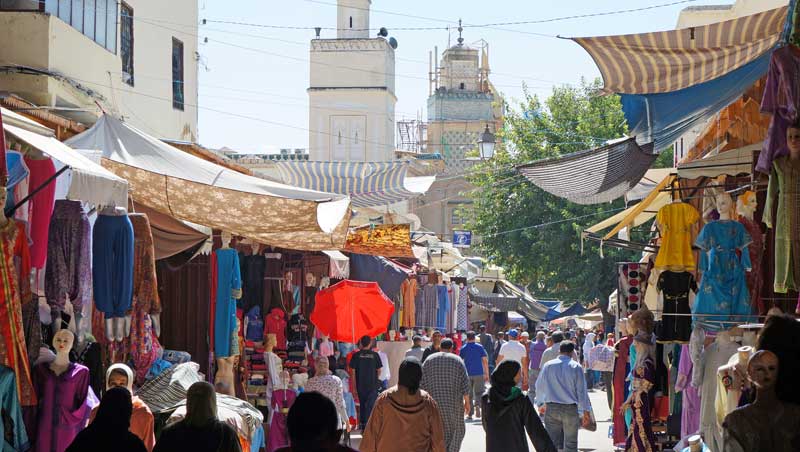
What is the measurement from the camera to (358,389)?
15445mm

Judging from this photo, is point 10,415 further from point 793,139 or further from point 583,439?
point 583,439

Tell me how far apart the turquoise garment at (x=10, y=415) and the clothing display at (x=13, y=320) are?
0.27ft

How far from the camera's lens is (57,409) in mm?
7625

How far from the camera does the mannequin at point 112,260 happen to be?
27.7 ft

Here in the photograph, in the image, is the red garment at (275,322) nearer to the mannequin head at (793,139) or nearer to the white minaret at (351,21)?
the mannequin head at (793,139)

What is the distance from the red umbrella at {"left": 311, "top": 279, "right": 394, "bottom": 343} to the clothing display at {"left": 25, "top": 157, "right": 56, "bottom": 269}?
322 inches

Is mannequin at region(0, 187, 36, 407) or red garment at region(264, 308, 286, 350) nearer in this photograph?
mannequin at region(0, 187, 36, 407)

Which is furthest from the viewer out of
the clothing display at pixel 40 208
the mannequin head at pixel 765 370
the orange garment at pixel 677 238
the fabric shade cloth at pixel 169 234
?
the fabric shade cloth at pixel 169 234

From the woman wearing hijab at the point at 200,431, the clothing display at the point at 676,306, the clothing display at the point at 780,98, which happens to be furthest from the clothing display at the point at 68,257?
the clothing display at the point at 676,306

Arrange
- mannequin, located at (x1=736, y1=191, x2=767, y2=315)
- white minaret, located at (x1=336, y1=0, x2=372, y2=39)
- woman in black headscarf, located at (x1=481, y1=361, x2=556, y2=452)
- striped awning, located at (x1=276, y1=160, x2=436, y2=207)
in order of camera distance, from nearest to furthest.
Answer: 1. woman in black headscarf, located at (x1=481, y1=361, x2=556, y2=452)
2. mannequin, located at (x1=736, y1=191, x2=767, y2=315)
3. striped awning, located at (x1=276, y1=160, x2=436, y2=207)
4. white minaret, located at (x1=336, y1=0, x2=372, y2=39)

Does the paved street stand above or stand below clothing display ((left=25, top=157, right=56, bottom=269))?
below

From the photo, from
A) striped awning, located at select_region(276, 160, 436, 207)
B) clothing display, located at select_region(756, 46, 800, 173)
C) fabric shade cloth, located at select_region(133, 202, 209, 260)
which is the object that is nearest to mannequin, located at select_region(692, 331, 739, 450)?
clothing display, located at select_region(756, 46, 800, 173)

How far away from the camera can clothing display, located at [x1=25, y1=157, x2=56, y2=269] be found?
291 inches

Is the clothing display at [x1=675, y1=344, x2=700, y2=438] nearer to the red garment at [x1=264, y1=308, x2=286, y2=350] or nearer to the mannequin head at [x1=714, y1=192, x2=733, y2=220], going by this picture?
the mannequin head at [x1=714, y1=192, x2=733, y2=220]
